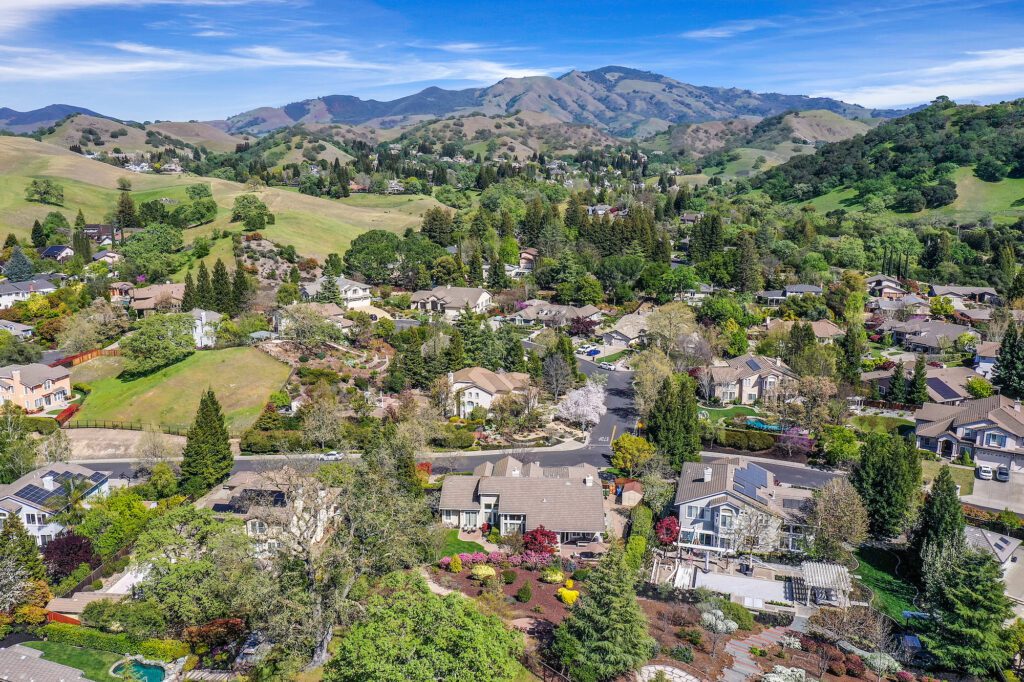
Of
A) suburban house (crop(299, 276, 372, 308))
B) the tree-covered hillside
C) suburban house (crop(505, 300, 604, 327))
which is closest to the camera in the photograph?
suburban house (crop(505, 300, 604, 327))

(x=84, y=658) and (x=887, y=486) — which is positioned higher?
(x=887, y=486)

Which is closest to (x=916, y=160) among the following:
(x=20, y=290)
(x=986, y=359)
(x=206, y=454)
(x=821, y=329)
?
(x=821, y=329)

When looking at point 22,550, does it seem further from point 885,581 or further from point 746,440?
point 746,440

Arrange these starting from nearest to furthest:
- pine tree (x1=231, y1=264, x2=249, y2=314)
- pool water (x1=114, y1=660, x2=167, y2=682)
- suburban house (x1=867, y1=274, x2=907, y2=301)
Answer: pool water (x1=114, y1=660, x2=167, y2=682) < pine tree (x1=231, y1=264, x2=249, y2=314) < suburban house (x1=867, y1=274, x2=907, y2=301)

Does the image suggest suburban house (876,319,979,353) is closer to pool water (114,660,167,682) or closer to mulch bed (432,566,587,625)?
mulch bed (432,566,587,625)

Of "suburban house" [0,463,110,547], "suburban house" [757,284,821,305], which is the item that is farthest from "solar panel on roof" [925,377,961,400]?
"suburban house" [0,463,110,547]

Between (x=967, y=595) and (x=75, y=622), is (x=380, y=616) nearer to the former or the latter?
(x=75, y=622)
